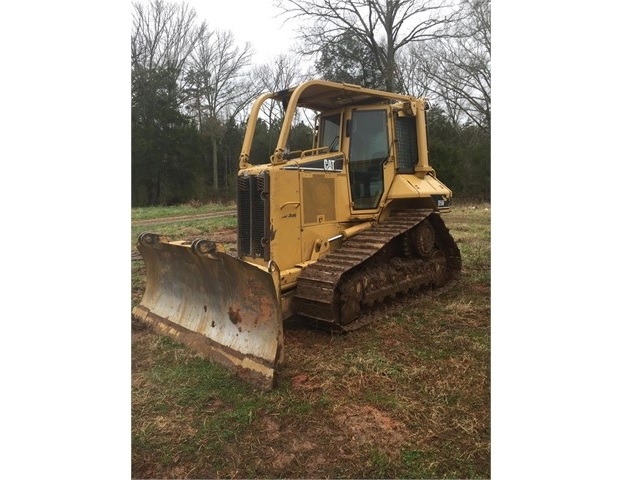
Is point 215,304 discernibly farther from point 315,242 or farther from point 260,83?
point 260,83

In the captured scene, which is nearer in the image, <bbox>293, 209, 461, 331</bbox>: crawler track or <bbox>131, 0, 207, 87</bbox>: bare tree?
<bbox>131, 0, 207, 87</bbox>: bare tree

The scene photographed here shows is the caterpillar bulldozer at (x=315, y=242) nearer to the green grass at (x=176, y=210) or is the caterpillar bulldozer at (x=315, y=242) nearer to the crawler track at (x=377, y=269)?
the crawler track at (x=377, y=269)

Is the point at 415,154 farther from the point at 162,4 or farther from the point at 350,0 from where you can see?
the point at 162,4

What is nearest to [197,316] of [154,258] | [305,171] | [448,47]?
[154,258]

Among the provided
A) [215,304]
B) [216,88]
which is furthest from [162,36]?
[215,304]

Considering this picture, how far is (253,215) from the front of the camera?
448 centimetres

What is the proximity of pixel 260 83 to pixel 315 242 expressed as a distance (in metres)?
1.72

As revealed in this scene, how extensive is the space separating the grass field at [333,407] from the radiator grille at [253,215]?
84 centimetres

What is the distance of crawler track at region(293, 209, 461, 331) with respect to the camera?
13.7 ft

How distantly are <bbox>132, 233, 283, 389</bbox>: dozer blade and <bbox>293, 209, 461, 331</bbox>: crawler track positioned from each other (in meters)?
0.73

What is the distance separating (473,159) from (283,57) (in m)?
2.20

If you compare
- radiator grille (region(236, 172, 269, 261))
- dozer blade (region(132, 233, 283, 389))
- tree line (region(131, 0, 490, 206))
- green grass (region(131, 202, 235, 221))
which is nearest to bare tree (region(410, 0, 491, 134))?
tree line (region(131, 0, 490, 206))

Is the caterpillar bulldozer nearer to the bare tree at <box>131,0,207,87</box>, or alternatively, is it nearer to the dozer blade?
the dozer blade

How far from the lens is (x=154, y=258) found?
15.7 feet
